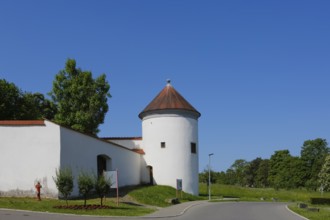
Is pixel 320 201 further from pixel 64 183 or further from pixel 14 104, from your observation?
pixel 14 104

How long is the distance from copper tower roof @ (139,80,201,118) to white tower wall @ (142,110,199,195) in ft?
2.21

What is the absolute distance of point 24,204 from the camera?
889 inches

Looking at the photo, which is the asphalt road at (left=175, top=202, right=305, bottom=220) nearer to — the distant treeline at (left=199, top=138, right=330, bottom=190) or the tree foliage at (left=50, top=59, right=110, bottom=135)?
the tree foliage at (left=50, top=59, right=110, bottom=135)

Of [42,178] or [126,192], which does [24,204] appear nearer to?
[42,178]

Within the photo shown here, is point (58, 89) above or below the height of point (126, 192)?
above

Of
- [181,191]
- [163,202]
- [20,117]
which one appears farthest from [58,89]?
[163,202]

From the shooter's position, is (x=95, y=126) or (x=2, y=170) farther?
(x=95, y=126)

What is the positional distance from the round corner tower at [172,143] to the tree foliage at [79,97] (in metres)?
8.60

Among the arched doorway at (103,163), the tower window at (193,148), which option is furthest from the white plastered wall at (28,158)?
the tower window at (193,148)

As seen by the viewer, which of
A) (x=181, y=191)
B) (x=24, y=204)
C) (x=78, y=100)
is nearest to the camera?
(x=24, y=204)

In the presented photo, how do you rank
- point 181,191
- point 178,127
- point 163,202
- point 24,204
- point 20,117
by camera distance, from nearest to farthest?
1. point 24,204
2. point 163,202
3. point 181,191
4. point 178,127
5. point 20,117

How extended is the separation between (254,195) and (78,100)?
79.9 feet

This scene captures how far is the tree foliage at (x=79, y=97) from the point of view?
168 feet

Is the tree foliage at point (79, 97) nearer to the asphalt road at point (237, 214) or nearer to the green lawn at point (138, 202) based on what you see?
the green lawn at point (138, 202)
